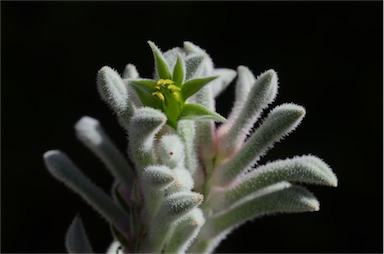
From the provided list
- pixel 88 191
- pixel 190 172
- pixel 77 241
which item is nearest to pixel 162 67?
pixel 190 172

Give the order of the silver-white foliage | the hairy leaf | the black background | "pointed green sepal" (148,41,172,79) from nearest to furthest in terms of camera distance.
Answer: the silver-white foliage, "pointed green sepal" (148,41,172,79), the hairy leaf, the black background

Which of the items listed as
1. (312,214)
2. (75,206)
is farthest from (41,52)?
(312,214)

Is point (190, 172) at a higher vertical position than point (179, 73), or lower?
lower

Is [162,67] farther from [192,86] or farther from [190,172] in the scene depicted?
[190,172]

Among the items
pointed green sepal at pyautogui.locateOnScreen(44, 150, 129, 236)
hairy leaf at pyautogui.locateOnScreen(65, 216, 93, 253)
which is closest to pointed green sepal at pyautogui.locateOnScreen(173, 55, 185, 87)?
pointed green sepal at pyautogui.locateOnScreen(44, 150, 129, 236)

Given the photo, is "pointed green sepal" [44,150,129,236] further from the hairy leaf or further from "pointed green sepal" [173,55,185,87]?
"pointed green sepal" [173,55,185,87]

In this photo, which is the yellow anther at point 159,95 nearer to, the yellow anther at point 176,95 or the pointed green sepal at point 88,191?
the yellow anther at point 176,95
